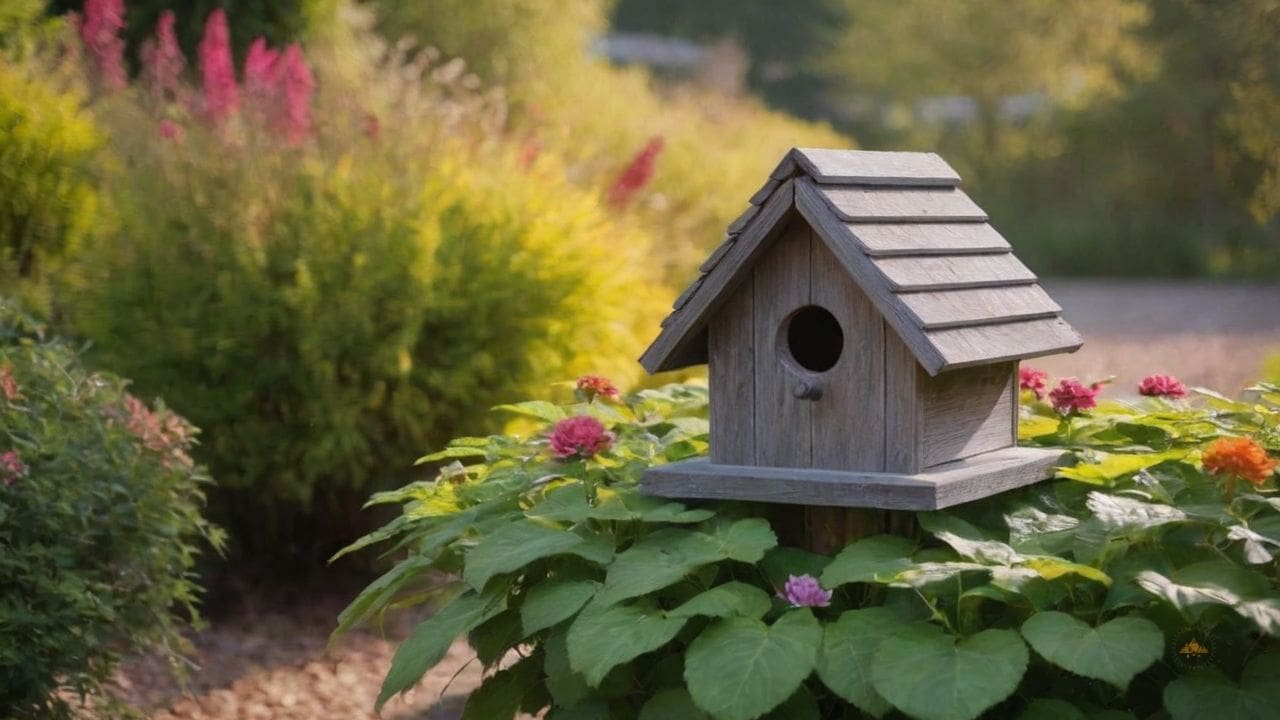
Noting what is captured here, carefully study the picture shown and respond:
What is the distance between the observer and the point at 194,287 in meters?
5.48

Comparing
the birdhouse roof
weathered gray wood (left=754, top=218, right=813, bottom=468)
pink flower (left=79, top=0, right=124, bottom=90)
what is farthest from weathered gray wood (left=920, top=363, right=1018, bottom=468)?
pink flower (left=79, top=0, right=124, bottom=90)

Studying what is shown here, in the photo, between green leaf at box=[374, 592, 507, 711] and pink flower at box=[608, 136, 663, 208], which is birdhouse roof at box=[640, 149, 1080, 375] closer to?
green leaf at box=[374, 592, 507, 711]

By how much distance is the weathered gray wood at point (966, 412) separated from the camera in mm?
2877

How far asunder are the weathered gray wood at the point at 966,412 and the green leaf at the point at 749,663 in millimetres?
504

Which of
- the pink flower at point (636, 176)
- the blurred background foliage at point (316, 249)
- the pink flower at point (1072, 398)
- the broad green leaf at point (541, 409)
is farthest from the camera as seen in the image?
the pink flower at point (636, 176)

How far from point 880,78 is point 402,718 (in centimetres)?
2979

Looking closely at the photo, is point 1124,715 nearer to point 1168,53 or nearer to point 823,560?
point 823,560

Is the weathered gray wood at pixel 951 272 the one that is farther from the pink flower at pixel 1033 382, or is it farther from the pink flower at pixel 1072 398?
the pink flower at pixel 1033 382

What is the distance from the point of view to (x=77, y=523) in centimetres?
377

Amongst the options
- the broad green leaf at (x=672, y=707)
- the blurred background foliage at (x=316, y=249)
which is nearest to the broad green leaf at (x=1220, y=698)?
the broad green leaf at (x=672, y=707)

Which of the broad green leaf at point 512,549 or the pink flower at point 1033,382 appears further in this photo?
the pink flower at point 1033,382

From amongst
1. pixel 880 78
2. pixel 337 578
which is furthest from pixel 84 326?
pixel 880 78

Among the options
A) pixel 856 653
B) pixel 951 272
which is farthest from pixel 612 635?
pixel 951 272

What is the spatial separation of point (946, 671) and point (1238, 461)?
27.7 inches
